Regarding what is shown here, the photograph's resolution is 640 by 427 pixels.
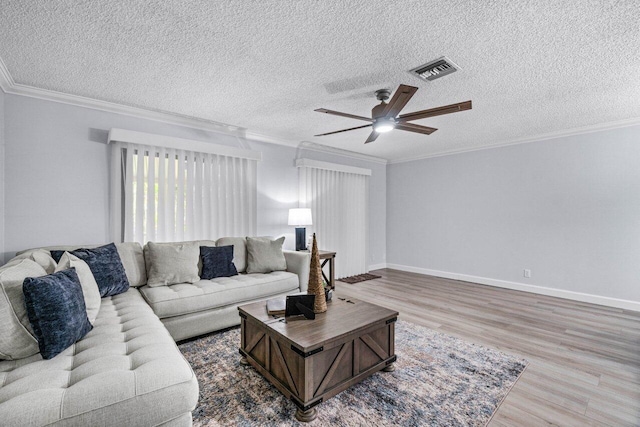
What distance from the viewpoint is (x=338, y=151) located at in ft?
A: 18.3

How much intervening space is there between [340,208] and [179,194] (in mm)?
2956

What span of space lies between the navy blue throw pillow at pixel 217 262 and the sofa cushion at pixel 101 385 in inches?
61.7

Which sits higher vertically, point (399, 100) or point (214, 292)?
point (399, 100)

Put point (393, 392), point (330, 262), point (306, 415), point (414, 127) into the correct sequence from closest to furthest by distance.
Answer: point (306, 415) → point (393, 392) → point (414, 127) → point (330, 262)

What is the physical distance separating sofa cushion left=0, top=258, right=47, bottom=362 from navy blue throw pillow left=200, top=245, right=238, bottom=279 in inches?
69.2

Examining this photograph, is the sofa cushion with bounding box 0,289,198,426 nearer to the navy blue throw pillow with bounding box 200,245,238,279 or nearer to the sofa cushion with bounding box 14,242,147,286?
the sofa cushion with bounding box 14,242,147,286

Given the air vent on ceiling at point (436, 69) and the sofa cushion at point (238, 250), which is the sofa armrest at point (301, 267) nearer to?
the sofa cushion at point (238, 250)

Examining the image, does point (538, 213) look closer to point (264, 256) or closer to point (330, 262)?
point (330, 262)

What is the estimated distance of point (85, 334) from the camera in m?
1.72

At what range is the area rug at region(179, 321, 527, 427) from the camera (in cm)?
174

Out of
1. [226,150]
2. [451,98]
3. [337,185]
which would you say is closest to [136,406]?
[226,150]

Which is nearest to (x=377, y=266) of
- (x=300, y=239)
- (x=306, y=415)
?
(x=300, y=239)

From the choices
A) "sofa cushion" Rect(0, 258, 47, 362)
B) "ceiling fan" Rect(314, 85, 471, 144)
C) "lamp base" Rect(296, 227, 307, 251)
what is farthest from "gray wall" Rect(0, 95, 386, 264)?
"ceiling fan" Rect(314, 85, 471, 144)

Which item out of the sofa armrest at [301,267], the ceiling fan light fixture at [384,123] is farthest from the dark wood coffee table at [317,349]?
the ceiling fan light fixture at [384,123]
